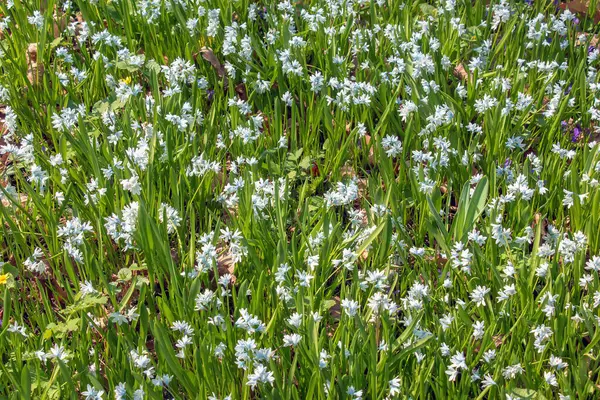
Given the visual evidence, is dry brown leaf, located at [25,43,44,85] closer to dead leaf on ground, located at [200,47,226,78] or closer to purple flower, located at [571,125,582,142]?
dead leaf on ground, located at [200,47,226,78]

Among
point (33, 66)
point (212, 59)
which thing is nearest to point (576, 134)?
point (212, 59)

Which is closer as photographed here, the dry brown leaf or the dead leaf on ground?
the dry brown leaf

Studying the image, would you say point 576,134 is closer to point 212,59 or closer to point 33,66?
point 212,59

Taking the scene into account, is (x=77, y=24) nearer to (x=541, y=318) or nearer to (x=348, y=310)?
(x=348, y=310)

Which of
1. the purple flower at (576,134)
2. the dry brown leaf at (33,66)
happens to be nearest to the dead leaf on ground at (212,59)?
the dry brown leaf at (33,66)

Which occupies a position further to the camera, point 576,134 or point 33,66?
point 33,66

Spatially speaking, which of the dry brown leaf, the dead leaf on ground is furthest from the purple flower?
the dry brown leaf

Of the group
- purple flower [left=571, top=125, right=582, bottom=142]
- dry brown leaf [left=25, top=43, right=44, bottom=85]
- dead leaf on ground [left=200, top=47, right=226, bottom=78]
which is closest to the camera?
purple flower [left=571, top=125, right=582, bottom=142]

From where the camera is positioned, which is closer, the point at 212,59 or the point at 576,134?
the point at 576,134

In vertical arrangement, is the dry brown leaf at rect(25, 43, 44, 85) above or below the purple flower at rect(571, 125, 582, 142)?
above

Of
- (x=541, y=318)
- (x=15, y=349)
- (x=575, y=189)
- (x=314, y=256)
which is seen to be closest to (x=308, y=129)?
(x=314, y=256)

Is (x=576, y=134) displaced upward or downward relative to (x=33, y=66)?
downward

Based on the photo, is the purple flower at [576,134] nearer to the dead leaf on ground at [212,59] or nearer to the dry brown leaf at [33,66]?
the dead leaf on ground at [212,59]
